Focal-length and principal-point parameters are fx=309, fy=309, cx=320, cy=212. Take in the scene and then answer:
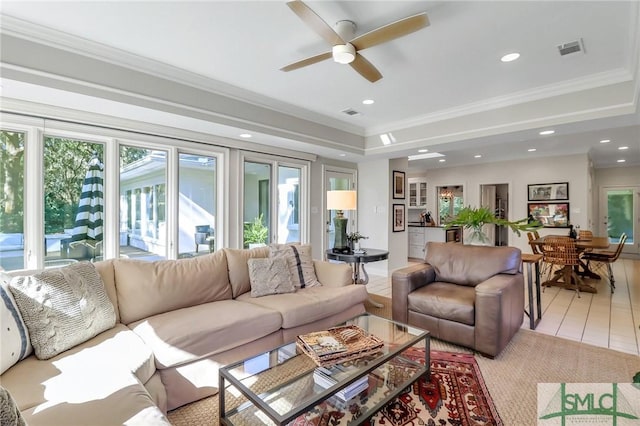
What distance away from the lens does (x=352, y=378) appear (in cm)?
155

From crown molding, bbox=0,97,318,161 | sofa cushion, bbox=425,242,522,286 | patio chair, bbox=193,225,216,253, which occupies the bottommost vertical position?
sofa cushion, bbox=425,242,522,286

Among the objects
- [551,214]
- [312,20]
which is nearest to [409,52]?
[312,20]

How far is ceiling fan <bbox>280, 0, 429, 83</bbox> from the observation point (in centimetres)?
183

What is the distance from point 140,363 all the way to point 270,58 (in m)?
2.56

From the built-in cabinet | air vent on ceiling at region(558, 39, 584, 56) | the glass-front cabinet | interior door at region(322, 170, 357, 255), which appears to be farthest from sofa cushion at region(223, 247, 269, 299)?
the glass-front cabinet

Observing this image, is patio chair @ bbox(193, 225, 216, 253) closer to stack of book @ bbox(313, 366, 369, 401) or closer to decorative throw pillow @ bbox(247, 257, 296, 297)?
decorative throw pillow @ bbox(247, 257, 296, 297)

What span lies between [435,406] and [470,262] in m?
1.69

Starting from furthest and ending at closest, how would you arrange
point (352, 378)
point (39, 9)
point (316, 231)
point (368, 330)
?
point (316, 231) → point (368, 330) → point (39, 9) → point (352, 378)

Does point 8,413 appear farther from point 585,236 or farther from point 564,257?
point 585,236

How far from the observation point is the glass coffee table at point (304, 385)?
1.51 m

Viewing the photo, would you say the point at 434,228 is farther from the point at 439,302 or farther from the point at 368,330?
the point at 368,330

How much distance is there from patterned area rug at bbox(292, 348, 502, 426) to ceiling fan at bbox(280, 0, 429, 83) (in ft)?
7.31

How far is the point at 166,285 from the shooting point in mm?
2492

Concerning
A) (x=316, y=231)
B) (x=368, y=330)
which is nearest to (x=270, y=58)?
(x=368, y=330)
